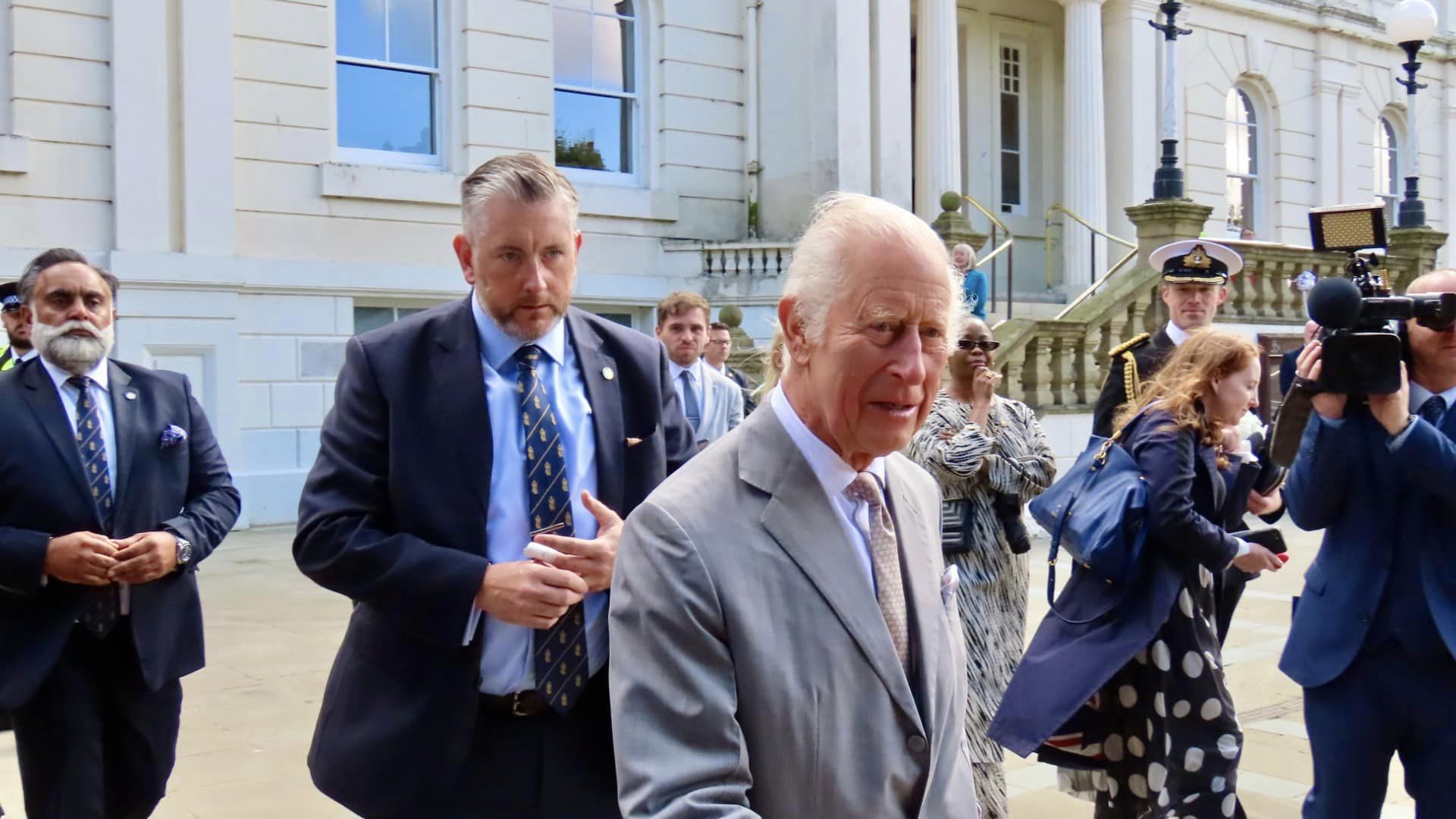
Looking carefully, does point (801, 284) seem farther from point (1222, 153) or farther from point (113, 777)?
point (1222, 153)

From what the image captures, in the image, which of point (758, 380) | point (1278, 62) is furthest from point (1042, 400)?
point (1278, 62)

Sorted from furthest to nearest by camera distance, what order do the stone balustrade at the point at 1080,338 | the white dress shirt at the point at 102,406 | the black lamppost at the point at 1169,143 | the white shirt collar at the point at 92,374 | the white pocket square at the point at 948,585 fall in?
the black lamppost at the point at 1169,143 < the stone balustrade at the point at 1080,338 < the white shirt collar at the point at 92,374 < the white dress shirt at the point at 102,406 < the white pocket square at the point at 948,585

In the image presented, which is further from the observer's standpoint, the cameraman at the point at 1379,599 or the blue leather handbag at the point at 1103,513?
the blue leather handbag at the point at 1103,513

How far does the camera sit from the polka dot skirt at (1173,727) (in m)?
4.17

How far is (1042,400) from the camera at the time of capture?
12.7 metres

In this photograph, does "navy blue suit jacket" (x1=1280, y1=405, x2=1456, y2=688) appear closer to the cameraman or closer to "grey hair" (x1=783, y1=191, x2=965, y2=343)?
the cameraman

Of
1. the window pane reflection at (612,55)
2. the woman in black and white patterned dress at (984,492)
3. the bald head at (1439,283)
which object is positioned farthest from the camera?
the window pane reflection at (612,55)

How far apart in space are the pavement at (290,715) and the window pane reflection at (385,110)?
212 inches

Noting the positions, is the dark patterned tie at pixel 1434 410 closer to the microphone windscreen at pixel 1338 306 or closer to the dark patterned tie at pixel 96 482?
the microphone windscreen at pixel 1338 306

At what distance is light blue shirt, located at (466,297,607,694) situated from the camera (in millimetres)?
2766

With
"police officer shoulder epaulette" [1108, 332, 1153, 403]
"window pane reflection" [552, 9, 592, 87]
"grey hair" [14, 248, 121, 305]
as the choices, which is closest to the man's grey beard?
"grey hair" [14, 248, 121, 305]

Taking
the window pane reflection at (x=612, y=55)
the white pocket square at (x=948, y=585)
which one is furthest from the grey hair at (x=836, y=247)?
the window pane reflection at (x=612, y=55)

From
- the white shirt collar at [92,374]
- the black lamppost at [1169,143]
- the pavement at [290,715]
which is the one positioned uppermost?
the black lamppost at [1169,143]

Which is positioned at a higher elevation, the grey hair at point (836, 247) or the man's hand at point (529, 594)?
the grey hair at point (836, 247)
